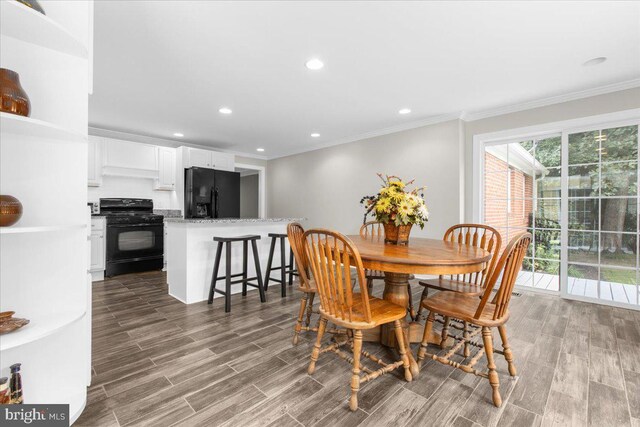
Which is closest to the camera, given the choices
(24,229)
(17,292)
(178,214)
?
(24,229)


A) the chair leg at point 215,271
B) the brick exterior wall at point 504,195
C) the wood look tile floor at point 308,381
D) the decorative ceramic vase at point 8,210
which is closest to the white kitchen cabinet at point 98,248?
the wood look tile floor at point 308,381

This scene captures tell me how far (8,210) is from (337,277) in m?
1.46

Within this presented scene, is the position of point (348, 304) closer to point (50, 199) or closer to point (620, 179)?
→ point (50, 199)

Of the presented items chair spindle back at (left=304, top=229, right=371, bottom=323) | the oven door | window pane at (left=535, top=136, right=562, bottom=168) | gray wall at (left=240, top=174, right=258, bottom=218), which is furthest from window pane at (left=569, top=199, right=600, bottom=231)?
gray wall at (left=240, top=174, right=258, bottom=218)

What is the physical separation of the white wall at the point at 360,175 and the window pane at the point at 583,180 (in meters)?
1.25

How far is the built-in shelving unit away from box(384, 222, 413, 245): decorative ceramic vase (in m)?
1.98

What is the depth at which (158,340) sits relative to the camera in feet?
7.64

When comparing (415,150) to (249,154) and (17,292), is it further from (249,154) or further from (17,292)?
(17,292)

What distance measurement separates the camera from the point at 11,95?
112 cm

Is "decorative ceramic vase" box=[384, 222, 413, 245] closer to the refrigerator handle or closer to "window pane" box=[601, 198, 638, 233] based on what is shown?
"window pane" box=[601, 198, 638, 233]

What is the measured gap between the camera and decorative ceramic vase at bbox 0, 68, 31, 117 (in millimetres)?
1098

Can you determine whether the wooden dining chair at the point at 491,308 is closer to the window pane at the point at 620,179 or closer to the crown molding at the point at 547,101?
the window pane at the point at 620,179

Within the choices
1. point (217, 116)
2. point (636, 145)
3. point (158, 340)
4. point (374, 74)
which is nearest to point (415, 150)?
point (374, 74)

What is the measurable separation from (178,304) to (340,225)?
3.28 meters
